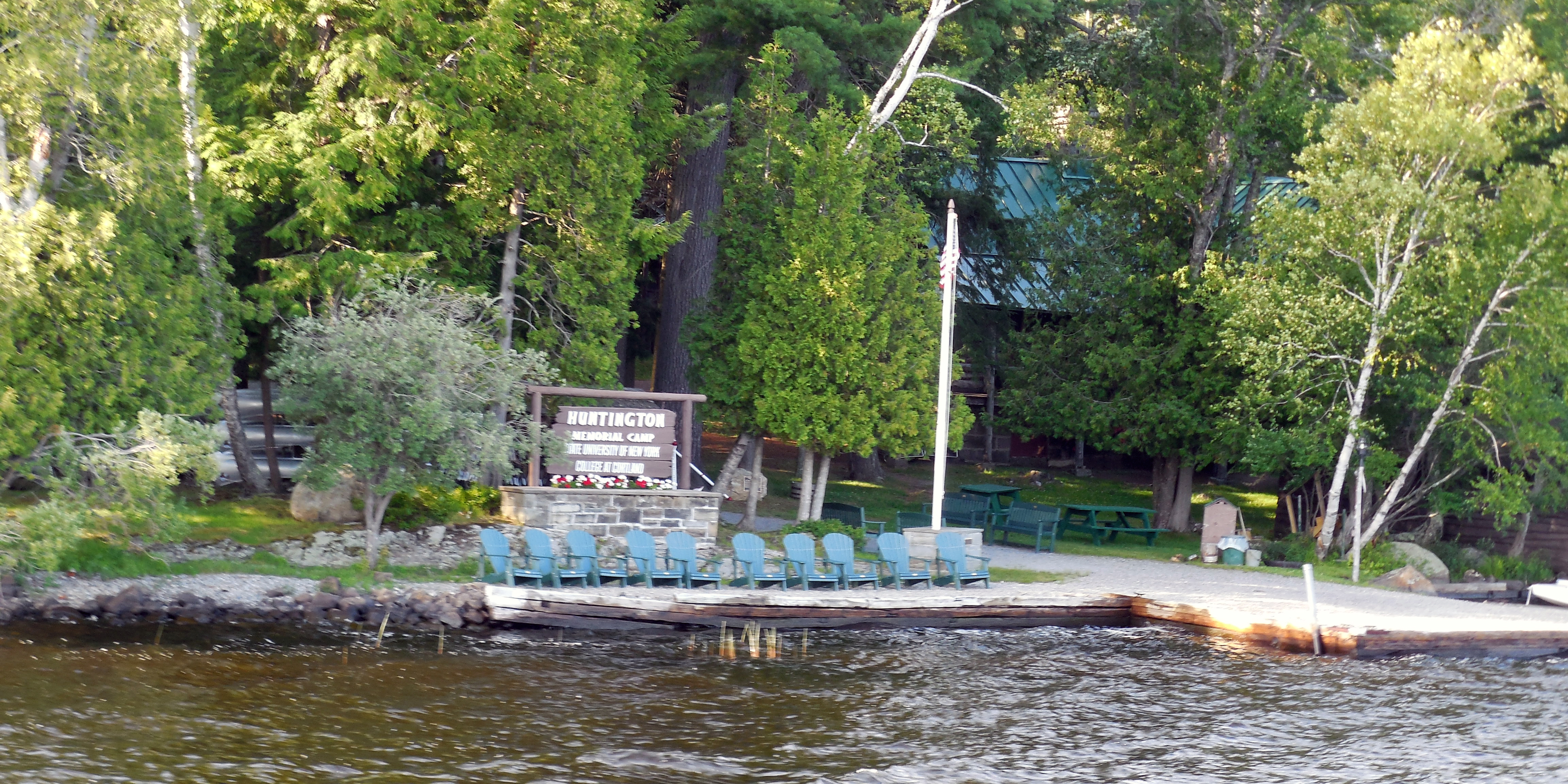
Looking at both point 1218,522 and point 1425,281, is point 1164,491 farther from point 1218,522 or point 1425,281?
point 1425,281

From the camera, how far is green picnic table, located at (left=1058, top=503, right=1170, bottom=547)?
22828 mm

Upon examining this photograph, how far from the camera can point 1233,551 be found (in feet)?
68.6

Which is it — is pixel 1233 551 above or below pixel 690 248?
below

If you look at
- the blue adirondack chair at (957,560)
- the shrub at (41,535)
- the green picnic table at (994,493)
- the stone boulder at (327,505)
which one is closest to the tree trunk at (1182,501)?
the green picnic table at (994,493)

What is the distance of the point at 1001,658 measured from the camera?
1437cm

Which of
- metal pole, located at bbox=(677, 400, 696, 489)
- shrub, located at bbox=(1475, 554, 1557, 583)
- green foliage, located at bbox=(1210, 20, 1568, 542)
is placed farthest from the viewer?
shrub, located at bbox=(1475, 554, 1557, 583)

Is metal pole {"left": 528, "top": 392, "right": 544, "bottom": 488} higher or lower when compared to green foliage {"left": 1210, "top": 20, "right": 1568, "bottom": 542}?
lower

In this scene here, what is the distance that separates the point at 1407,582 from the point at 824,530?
831 cm

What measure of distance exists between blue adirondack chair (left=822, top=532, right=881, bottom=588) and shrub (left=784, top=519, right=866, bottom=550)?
3125mm

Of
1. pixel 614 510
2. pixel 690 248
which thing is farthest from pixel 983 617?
pixel 690 248

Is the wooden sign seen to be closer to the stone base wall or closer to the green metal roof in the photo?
the stone base wall

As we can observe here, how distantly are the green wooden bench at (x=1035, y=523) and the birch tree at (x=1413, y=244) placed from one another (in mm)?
3903

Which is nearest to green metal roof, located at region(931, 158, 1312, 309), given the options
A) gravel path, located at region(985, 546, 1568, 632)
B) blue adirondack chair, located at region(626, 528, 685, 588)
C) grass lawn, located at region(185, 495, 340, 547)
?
gravel path, located at region(985, 546, 1568, 632)

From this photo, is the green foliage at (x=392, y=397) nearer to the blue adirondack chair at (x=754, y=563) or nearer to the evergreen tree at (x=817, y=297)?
the blue adirondack chair at (x=754, y=563)
